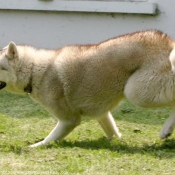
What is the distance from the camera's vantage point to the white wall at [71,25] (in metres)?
11.8

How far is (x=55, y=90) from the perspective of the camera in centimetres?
802

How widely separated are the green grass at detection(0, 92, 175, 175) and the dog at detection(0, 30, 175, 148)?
0.30 meters

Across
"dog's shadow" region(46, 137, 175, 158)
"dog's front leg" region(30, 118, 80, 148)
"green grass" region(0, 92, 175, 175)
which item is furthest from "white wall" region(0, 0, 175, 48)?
"dog's shadow" region(46, 137, 175, 158)

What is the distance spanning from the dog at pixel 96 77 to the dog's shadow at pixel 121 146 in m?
0.16

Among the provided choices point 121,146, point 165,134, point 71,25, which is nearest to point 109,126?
point 121,146

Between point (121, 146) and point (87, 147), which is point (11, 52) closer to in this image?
point (87, 147)

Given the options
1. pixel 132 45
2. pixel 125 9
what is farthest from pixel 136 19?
pixel 132 45

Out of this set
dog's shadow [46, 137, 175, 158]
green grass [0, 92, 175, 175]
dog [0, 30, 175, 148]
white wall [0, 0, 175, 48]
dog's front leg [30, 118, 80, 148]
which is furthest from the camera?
white wall [0, 0, 175, 48]

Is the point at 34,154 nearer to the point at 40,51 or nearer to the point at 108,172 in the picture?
the point at 108,172

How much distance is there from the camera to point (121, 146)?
7566mm

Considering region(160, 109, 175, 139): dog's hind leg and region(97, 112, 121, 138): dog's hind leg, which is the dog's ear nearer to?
region(97, 112, 121, 138): dog's hind leg

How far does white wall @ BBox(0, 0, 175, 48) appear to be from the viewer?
11791 millimetres

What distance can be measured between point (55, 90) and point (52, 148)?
0.92 m

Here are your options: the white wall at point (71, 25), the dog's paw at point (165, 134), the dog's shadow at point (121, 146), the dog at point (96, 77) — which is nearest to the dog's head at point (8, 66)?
the dog at point (96, 77)
